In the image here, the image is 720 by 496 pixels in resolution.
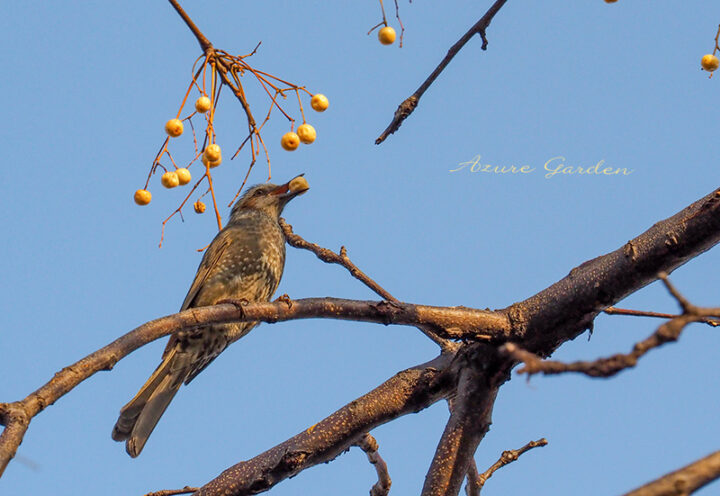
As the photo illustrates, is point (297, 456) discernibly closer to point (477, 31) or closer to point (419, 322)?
point (419, 322)

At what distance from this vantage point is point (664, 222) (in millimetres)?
3244

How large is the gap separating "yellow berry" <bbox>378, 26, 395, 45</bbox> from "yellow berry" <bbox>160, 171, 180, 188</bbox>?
1019 millimetres

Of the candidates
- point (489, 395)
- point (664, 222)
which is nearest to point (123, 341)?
point (489, 395)

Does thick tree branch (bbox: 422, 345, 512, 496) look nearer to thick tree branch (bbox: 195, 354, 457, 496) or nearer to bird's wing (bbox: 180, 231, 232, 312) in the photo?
thick tree branch (bbox: 195, 354, 457, 496)

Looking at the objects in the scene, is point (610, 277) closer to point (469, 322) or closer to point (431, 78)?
point (469, 322)

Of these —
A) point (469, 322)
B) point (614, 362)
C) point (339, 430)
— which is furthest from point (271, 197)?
point (614, 362)

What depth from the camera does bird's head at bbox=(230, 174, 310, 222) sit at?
6961mm

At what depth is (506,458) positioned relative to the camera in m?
4.27

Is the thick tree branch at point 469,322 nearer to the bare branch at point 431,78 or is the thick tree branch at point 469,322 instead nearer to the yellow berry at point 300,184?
the bare branch at point 431,78

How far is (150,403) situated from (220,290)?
1044 mm

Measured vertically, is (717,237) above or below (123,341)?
above

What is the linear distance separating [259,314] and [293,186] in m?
3.64

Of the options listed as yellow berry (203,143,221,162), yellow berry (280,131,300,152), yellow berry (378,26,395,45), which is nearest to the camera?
yellow berry (203,143,221,162)

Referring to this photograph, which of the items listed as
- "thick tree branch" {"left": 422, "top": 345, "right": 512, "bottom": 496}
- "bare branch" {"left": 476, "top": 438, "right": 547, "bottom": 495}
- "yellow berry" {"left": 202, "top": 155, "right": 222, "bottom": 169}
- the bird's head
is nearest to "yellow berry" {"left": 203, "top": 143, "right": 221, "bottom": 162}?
"yellow berry" {"left": 202, "top": 155, "right": 222, "bottom": 169}
